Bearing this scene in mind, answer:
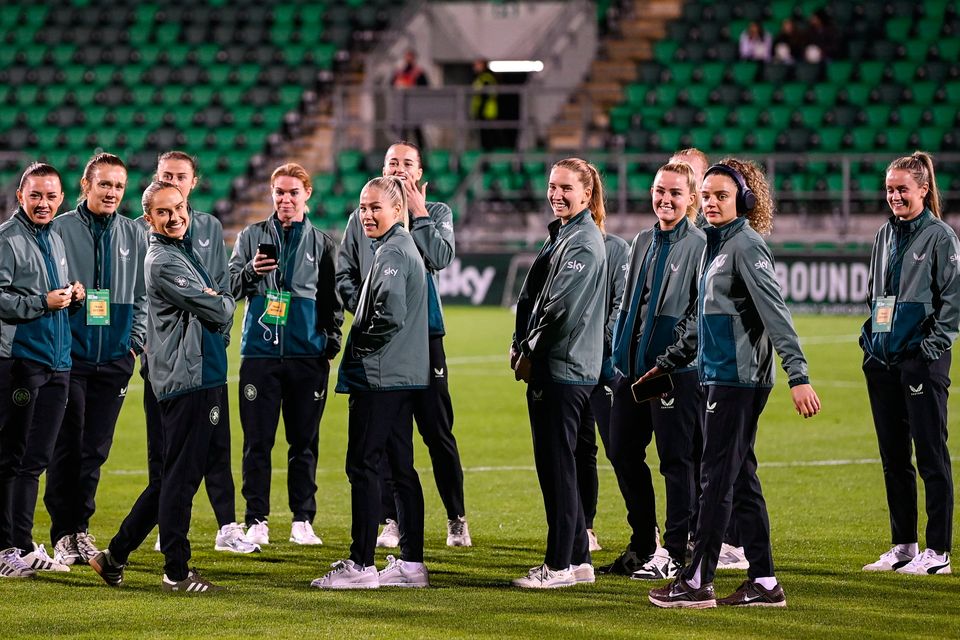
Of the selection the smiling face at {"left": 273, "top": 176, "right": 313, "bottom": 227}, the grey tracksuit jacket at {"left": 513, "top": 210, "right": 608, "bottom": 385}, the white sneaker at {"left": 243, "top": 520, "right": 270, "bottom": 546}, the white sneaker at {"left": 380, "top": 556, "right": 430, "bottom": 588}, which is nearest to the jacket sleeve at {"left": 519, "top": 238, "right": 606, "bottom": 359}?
the grey tracksuit jacket at {"left": 513, "top": 210, "right": 608, "bottom": 385}

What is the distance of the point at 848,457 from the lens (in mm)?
11039

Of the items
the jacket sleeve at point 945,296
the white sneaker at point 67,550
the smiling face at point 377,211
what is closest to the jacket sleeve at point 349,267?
the smiling face at point 377,211

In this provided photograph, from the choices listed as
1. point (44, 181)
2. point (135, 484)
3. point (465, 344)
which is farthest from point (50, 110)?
point (44, 181)

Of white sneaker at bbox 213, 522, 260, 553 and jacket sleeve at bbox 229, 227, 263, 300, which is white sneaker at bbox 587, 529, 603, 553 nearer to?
white sneaker at bbox 213, 522, 260, 553

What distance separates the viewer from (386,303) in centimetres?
667

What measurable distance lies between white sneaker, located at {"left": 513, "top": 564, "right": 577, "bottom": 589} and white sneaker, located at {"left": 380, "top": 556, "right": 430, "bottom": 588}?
44 centimetres

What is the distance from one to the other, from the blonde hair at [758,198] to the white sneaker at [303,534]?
3.09 m

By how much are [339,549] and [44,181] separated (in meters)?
→ 2.46

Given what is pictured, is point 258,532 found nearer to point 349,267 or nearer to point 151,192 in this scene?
point 349,267

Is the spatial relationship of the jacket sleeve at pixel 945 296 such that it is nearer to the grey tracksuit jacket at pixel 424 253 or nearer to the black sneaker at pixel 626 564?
the black sneaker at pixel 626 564

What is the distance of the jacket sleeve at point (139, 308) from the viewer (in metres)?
7.65

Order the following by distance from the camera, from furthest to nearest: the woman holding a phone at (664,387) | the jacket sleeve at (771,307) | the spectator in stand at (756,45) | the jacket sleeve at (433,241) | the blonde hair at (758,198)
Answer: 1. the spectator in stand at (756,45)
2. the jacket sleeve at (433,241)
3. the woman holding a phone at (664,387)
4. the blonde hair at (758,198)
5. the jacket sleeve at (771,307)

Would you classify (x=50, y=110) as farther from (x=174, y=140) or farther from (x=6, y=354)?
(x=6, y=354)

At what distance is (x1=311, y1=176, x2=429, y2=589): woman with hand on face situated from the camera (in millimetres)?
6699
